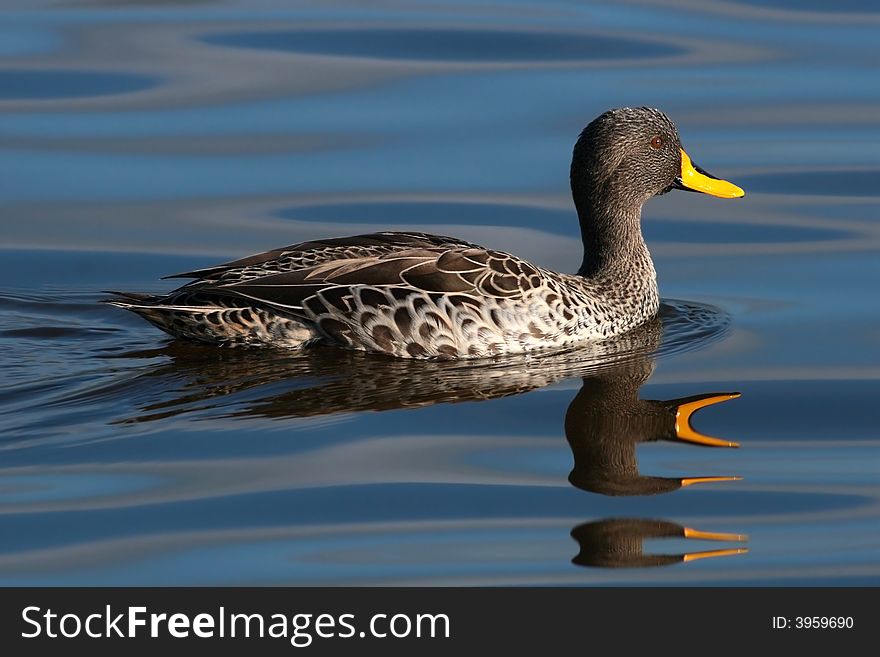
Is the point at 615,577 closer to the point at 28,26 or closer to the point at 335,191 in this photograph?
the point at 335,191

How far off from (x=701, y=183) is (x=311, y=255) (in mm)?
2756

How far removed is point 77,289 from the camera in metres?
11.8

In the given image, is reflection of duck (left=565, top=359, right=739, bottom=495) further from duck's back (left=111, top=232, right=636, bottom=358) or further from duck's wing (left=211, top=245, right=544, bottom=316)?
duck's wing (left=211, top=245, right=544, bottom=316)

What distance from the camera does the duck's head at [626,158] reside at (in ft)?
37.1

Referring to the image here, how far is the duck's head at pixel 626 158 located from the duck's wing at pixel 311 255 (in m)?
1.01

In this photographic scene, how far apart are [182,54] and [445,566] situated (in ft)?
35.3

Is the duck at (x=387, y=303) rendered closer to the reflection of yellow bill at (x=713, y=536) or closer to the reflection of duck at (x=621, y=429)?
the reflection of duck at (x=621, y=429)

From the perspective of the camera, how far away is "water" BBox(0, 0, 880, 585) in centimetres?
762

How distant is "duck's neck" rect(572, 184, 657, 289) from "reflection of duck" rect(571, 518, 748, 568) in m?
3.90

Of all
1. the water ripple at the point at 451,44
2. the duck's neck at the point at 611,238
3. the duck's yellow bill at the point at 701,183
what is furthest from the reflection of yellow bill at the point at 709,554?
the water ripple at the point at 451,44

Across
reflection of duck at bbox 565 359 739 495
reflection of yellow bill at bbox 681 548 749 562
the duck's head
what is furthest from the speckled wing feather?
reflection of yellow bill at bbox 681 548 749 562
